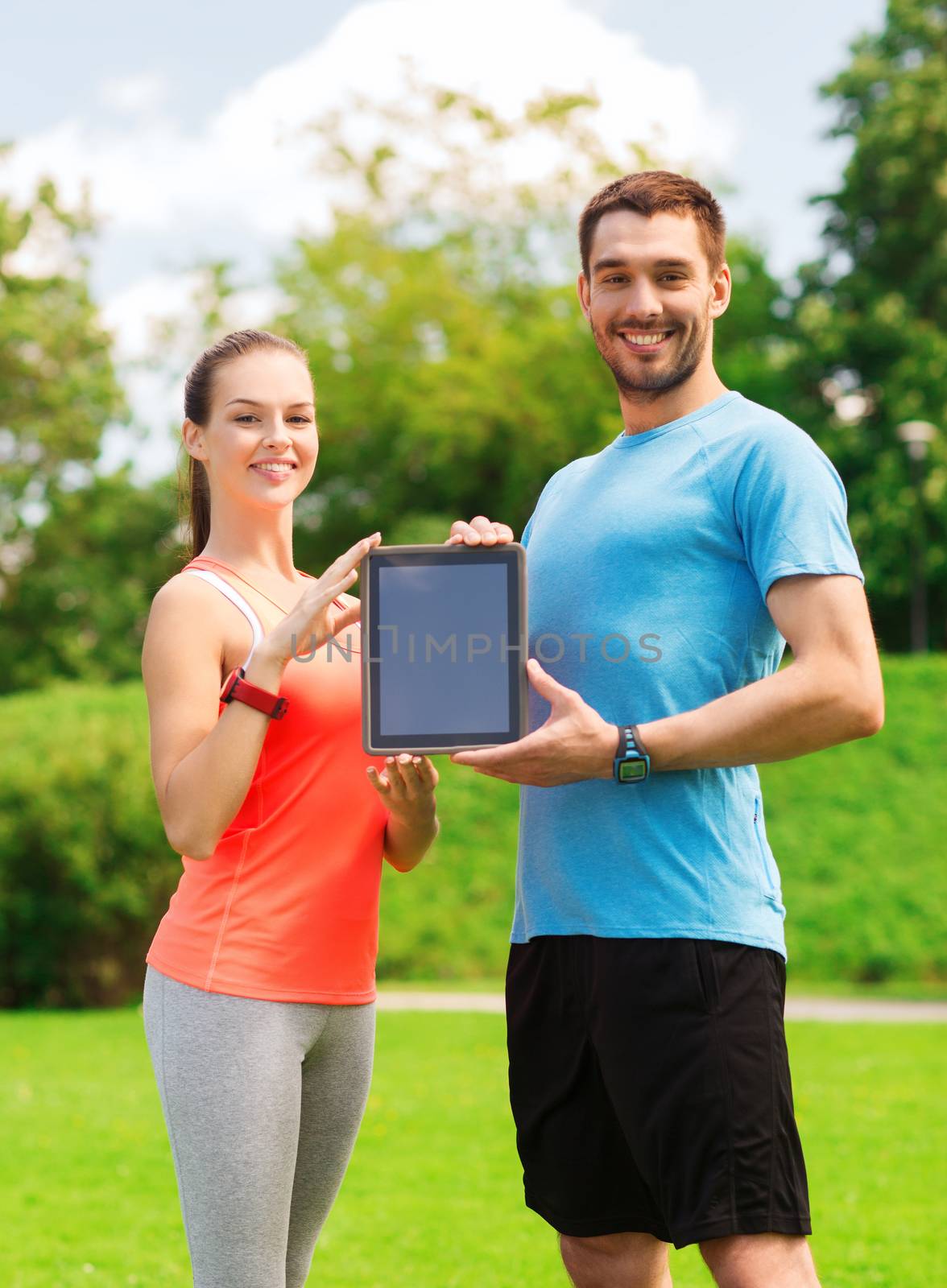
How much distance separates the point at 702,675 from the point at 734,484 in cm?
34

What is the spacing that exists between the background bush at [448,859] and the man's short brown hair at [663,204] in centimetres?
1018

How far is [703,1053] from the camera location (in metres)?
2.45

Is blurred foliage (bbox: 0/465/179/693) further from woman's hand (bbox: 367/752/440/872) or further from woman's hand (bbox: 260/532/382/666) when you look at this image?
woman's hand (bbox: 260/532/382/666)

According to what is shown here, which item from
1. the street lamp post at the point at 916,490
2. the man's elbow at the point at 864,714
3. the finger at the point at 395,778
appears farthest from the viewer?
the street lamp post at the point at 916,490

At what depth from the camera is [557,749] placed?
2.38m

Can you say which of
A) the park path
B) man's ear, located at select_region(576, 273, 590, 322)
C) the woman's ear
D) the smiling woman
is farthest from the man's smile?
the park path

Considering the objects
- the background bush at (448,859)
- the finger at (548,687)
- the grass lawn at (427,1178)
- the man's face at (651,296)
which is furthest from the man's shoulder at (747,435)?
the background bush at (448,859)

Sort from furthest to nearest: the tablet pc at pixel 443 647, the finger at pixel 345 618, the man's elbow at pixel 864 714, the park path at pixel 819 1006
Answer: the park path at pixel 819 1006 < the finger at pixel 345 618 < the tablet pc at pixel 443 647 < the man's elbow at pixel 864 714

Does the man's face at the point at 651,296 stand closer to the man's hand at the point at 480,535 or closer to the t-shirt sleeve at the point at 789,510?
the t-shirt sleeve at the point at 789,510

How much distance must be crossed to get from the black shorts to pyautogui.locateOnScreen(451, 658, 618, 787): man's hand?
36 cm

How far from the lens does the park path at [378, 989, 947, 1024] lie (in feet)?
39.4

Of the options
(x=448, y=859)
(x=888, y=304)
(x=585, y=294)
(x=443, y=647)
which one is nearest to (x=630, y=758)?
(x=443, y=647)

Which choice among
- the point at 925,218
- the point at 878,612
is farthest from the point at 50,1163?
the point at 925,218

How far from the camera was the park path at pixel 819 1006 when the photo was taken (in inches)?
473
